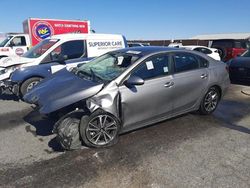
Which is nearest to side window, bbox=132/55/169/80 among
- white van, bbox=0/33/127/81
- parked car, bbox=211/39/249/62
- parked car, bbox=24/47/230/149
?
parked car, bbox=24/47/230/149

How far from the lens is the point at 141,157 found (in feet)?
12.3

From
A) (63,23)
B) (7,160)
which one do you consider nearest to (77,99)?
(7,160)

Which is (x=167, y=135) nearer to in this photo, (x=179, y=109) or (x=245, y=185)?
(x=179, y=109)

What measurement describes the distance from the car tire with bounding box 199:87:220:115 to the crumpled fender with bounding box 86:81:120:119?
87.3 inches

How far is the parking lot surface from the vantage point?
317 cm

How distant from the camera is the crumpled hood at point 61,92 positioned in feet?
12.6

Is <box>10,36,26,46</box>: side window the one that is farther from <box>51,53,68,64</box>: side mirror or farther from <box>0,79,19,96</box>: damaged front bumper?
<box>51,53,68,64</box>: side mirror

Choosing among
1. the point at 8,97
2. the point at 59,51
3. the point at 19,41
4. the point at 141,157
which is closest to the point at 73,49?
the point at 59,51

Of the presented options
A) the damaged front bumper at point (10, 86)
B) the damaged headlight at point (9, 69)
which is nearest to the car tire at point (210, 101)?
the damaged front bumper at point (10, 86)

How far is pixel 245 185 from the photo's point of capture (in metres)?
3.07

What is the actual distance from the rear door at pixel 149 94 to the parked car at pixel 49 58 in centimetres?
298

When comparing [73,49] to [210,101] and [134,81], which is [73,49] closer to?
[134,81]

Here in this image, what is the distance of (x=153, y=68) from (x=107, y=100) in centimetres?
108

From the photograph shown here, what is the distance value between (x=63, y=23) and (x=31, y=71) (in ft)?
32.8
